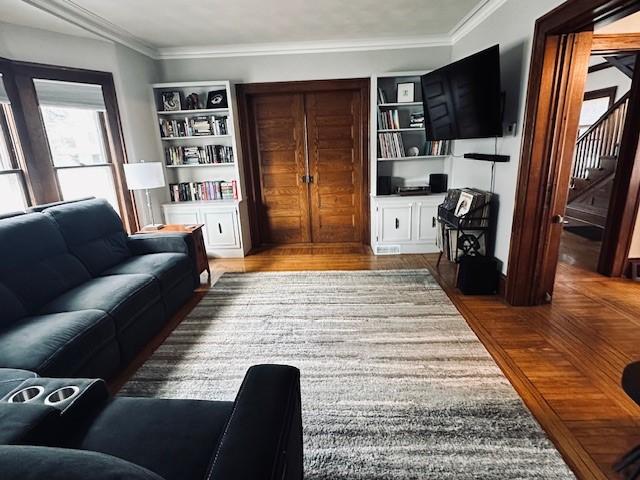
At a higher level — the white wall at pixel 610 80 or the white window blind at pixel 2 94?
the white wall at pixel 610 80

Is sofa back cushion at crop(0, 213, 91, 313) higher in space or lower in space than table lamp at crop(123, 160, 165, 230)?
lower

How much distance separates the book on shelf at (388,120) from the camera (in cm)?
412

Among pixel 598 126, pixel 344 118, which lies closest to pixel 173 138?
pixel 344 118

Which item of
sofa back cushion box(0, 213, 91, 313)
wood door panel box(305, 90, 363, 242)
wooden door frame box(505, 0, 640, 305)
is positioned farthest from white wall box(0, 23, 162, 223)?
wooden door frame box(505, 0, 640, 305)

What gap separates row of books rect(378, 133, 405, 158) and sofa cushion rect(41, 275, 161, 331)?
3.04 meters

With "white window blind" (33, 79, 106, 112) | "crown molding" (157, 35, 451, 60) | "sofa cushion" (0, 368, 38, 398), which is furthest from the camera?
"crown molding" (157, 35, 451, 60)

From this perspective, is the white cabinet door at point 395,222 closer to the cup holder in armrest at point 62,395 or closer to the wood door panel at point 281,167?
the wood door panel at point 281,167

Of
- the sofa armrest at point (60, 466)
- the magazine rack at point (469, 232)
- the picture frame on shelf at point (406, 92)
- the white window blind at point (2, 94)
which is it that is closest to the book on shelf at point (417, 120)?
the picture frame on shelf at point (406, 92)

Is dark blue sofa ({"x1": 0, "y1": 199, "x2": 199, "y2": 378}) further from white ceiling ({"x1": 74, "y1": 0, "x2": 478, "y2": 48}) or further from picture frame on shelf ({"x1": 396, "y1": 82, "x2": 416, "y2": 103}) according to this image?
picture frame on shelf ({"x1": 396, "y1": 82, "x2": 416, "y2": 103})

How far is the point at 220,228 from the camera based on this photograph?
14.2 feet

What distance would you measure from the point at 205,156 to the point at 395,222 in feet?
8.70

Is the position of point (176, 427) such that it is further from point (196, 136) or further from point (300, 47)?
point (300, 47)

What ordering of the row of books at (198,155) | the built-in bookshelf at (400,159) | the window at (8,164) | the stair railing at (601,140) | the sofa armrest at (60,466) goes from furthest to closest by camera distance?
the stair railing at (601,140) < the row of books at (198,155) < the built-in bookshelf at (400,159) < the window at (8,164) < the sofa armrest at (60,466)

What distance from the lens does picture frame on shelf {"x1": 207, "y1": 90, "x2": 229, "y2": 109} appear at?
416cm
